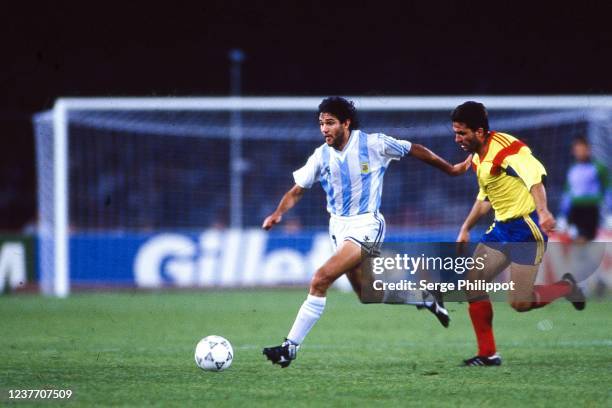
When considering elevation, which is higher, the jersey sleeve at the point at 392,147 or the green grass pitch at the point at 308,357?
the jersey sleeve at the point at 392,147

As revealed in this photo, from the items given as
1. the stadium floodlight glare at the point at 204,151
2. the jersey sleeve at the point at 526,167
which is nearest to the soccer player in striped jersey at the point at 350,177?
the jersey sleeve at the point at 526,167

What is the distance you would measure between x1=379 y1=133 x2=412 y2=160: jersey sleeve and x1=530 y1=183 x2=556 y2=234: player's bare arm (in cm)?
120

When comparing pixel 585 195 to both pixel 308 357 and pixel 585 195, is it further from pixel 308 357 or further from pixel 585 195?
pixel 308 357

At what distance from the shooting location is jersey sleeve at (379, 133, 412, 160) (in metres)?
7.63

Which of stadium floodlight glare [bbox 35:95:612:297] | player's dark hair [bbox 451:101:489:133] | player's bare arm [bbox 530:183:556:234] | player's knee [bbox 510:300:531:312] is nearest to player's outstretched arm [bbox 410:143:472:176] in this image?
player's dark hair [bbox 451:101:489:133]

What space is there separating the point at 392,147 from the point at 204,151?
11.9 meters

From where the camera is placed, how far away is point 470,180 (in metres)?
18.0

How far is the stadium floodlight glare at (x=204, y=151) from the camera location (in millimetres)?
16625

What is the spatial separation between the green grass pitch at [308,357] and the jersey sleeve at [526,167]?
133cm

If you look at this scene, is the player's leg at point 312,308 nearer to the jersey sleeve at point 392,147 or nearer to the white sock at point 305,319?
the white sock at point 305,319

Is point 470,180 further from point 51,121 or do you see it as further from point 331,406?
point 331,406

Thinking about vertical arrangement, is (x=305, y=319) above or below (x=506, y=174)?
below

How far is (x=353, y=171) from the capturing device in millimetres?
7480
